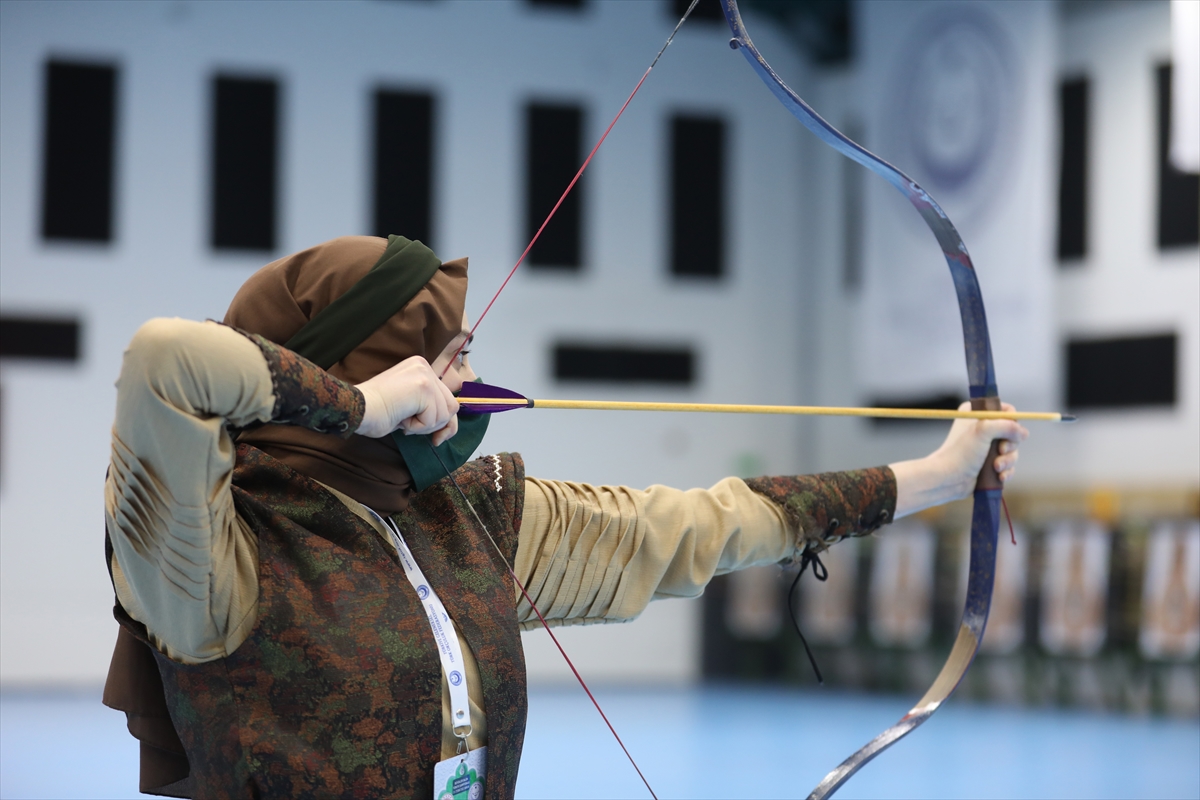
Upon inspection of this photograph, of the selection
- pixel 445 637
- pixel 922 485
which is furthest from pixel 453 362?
pixel 922 485

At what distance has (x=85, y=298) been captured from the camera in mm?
4715

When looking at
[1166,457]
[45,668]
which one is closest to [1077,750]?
[1166,457]

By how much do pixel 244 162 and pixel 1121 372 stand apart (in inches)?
159

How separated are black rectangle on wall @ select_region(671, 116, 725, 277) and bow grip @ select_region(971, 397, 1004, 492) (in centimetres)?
438

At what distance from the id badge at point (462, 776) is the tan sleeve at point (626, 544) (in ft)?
0.74

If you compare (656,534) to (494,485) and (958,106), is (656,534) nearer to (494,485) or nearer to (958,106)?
(494,485)

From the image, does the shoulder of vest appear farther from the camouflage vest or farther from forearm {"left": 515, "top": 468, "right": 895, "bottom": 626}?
the camouflage vest

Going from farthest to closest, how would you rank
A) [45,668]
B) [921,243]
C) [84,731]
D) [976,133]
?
[921,243], [976,133], [45,668], [84,731]

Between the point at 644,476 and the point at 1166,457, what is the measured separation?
243 centimetres

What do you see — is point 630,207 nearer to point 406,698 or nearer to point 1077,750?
point 1077,750

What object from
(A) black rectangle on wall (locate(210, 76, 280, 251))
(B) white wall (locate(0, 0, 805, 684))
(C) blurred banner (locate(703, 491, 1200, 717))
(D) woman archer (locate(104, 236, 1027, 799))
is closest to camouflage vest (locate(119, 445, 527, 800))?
(D) woman archer (locate(104, 236, 1027, 799))

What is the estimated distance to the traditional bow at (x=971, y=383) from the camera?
1509 mm

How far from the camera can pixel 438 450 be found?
44.4 inches

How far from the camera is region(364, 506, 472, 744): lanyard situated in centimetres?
105
